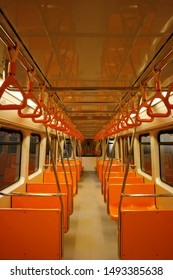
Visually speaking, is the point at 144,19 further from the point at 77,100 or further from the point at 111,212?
the point at 111,212

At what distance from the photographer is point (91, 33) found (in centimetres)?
114

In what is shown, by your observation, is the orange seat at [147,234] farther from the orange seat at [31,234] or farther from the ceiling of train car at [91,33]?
the ceiling of train car at [91,33]

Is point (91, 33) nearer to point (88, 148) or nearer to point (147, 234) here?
point (147, 234)

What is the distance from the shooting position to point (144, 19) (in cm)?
101

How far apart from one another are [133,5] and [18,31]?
2.39ft

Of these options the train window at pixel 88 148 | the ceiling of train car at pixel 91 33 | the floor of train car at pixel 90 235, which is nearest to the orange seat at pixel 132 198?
the floor of train car at pixel 90 235

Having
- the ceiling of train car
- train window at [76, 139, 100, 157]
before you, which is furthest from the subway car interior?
train window at [76, 139, 100, 157]

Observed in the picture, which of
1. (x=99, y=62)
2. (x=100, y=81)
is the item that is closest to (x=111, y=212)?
(x=100, y=81)

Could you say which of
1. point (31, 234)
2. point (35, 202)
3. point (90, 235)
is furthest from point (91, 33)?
point (90, 235)

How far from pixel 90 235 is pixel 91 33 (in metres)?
3.20

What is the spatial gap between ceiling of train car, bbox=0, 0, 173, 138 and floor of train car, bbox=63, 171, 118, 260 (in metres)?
2.57

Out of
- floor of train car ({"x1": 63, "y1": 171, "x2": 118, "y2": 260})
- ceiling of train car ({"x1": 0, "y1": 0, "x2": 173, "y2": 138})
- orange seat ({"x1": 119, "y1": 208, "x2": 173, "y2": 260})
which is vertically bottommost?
floor of train car ({"x1": 63, "y1": 171, "x2": 118, "y2": 260})

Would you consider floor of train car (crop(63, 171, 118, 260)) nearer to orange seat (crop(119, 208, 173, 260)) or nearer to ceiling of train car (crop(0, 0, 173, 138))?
orange seat (crop(119, 208, 173, 260))

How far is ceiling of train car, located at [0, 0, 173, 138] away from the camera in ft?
3.03
